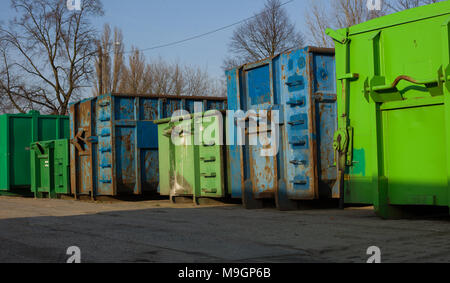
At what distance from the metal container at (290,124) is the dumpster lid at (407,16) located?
156cm

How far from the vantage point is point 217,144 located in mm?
10875

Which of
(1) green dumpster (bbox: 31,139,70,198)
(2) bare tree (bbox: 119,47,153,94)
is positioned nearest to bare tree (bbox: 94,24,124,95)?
(2) bare tree (bbox: 119,47,153,94)

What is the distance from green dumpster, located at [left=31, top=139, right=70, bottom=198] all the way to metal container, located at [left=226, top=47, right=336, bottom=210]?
7011mm

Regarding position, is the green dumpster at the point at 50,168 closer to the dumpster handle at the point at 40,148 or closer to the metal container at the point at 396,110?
the dumpster handle at the point at 40,148

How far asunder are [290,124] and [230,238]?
11.9 ft

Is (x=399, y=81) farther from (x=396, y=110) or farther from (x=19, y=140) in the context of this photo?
(x=19, y=140)

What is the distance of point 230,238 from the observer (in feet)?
20.0

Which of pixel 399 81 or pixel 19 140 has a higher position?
pixel 399 81

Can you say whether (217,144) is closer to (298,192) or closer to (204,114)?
(204,114)

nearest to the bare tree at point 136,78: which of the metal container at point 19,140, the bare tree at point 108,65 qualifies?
the bare tree at point 108,65

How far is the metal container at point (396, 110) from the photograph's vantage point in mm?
6578

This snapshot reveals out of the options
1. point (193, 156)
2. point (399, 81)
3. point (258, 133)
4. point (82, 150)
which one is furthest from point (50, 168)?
point (399, 81)
